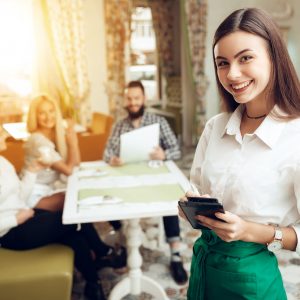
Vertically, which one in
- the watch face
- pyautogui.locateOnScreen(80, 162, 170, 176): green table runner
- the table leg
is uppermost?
the watch face

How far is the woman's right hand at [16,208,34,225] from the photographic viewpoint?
1961 mm

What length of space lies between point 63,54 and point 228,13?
2695 millimetres

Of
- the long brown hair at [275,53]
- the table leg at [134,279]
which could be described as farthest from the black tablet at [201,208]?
the table leg at [134,279]

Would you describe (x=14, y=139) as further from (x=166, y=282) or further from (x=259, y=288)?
(x=259, y=288)

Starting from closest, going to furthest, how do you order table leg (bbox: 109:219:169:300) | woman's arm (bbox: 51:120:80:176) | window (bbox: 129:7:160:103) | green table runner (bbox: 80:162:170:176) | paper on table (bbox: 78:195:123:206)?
paper on table (bbox: 78:195:123:206) < table leg (bbox: 109:219:169:300) < green table runner (bbox: 80:162:170:176) < woman's arm (bbox: 51:120:80:176) < window (bbox: 129:7:160:103)

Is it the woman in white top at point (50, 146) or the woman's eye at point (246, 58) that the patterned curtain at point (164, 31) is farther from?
the woman's eye at point (246, 58)

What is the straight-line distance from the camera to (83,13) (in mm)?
5215

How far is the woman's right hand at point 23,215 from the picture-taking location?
1961mm

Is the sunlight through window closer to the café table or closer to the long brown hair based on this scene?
the café table

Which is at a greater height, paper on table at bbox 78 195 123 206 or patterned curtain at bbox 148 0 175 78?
patterned curtain at bbox 148 0 175 78

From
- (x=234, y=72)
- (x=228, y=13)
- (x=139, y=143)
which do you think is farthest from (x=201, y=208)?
→ (x=228, y=13)

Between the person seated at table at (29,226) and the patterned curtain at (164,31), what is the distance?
522 cm

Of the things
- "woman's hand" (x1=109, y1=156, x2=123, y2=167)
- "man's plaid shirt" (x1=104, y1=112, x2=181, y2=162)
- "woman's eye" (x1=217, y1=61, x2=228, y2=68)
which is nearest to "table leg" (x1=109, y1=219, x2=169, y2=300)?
"woman's hand" (x1=109, y1=156, x2=123, y2=167)

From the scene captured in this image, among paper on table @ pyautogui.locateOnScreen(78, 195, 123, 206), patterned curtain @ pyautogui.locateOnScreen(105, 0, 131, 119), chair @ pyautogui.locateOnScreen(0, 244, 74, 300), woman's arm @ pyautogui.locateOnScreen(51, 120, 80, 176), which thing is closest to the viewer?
chair @ pyautogui.locateOnScreen(0, 244, 74, 300)
